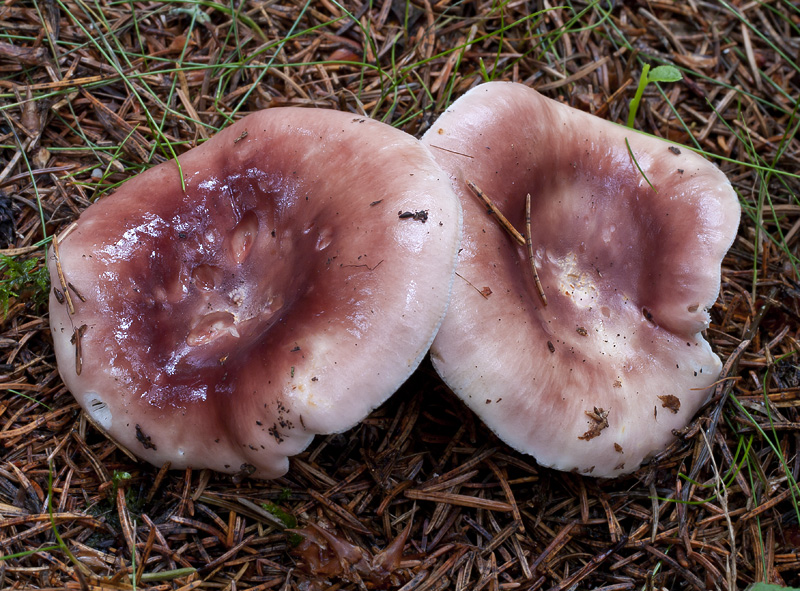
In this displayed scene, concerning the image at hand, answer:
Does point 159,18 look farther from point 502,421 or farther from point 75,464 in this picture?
point 502,421

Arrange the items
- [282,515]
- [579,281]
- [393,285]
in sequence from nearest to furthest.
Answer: [393,285] → [282,515] → [579,281]

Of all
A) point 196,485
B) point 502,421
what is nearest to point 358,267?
point 502,421

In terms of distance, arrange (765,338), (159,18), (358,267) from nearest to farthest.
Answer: (358,267) → (765,338) → (159,18)

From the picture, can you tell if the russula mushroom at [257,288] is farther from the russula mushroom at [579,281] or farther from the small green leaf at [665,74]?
the small green leaf at [665,74]

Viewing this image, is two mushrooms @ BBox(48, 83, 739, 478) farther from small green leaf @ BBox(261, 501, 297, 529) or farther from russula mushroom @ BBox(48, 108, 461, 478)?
small green leaf @ BBox(261, 501, 297, 529)

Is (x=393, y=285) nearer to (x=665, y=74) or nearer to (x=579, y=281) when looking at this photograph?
(x=579, y=281)

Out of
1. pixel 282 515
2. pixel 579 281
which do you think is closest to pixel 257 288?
pixel 282 515

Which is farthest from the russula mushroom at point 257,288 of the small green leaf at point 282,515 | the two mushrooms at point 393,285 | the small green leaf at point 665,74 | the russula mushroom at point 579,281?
the small green leaf at point 665,74

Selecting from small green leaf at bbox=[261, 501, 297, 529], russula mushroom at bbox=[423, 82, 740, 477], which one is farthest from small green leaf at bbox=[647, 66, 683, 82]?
small green leaf at bbox=[261, 501, 297, 529]
